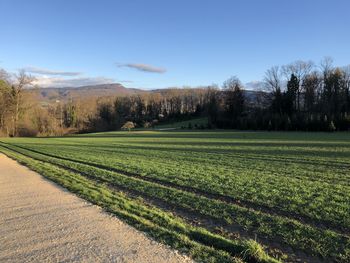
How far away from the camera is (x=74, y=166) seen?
1794 cm

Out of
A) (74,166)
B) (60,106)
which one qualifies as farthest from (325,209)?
(60,106)

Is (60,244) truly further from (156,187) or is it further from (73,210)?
(156,187)

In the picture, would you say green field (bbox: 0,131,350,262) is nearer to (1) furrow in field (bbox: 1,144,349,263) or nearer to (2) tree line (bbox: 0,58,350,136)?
(1) furrow in field (bbox: 1,144,349,263)

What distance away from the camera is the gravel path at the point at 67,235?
5.23 metres

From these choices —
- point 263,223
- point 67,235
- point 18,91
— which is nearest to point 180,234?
point 263,223

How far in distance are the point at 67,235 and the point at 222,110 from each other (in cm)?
9793

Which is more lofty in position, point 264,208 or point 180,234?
point 180,234

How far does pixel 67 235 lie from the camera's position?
627 centimetres

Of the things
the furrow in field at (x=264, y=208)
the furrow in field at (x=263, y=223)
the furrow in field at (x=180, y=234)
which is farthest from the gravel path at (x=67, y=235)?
the furrow in field at (x=264, y=208)

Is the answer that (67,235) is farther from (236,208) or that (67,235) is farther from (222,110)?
(222,110)

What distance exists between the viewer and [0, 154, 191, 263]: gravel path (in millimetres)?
5234

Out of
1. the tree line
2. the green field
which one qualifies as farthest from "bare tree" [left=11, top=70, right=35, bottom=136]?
the green field

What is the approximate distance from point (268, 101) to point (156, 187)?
3582 inches

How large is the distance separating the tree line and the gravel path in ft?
216
